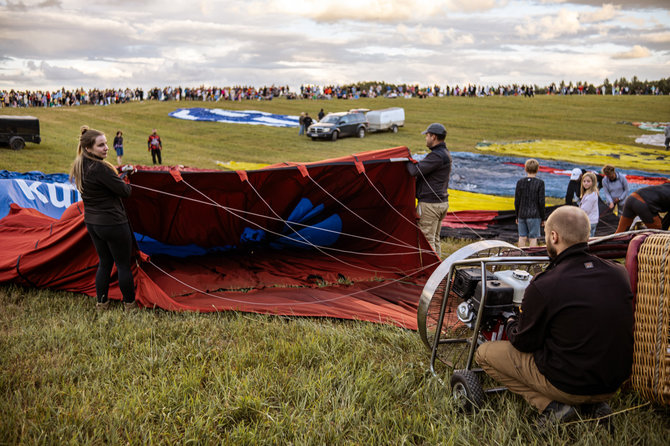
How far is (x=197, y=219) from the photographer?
5719 millimetres

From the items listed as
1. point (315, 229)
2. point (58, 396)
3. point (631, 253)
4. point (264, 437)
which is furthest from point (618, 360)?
point (315, 229)

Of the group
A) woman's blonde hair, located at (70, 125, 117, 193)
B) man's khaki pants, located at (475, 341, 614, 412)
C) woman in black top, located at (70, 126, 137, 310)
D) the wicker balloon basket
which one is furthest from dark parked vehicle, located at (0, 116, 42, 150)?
the wicker balloon basket

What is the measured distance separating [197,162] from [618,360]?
53.5 feet

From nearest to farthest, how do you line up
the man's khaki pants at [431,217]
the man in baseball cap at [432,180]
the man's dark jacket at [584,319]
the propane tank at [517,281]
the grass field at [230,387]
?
the man's dark jacket at [584,319] → the grass field at [230,387] → the propane tank at [517,281] → the man in baseball cap at [432,180] → the man's khaki pants at [431,217]

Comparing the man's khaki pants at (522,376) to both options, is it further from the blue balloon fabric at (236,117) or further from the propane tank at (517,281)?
the blue balloon fabric at (236,117)

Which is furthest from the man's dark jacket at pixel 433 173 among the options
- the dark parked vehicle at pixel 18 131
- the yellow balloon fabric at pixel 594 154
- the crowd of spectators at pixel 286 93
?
the crowd of spectators at pixel 286 93

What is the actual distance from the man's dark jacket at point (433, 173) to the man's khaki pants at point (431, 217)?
0.20 feet

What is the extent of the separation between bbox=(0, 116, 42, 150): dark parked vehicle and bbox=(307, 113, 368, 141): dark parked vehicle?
36.3 feet

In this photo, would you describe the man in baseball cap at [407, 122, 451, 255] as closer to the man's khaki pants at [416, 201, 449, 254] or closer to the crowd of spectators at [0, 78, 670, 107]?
the man's khaki pants at [416, 201, 449, 254]

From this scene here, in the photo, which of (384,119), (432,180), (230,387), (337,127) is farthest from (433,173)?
(384,119)

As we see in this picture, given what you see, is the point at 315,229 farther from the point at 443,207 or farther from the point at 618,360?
the point at 618,360

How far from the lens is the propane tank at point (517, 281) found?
2.81 meters

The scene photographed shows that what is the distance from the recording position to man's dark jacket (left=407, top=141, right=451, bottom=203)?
5.60 m

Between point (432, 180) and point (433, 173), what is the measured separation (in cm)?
8
